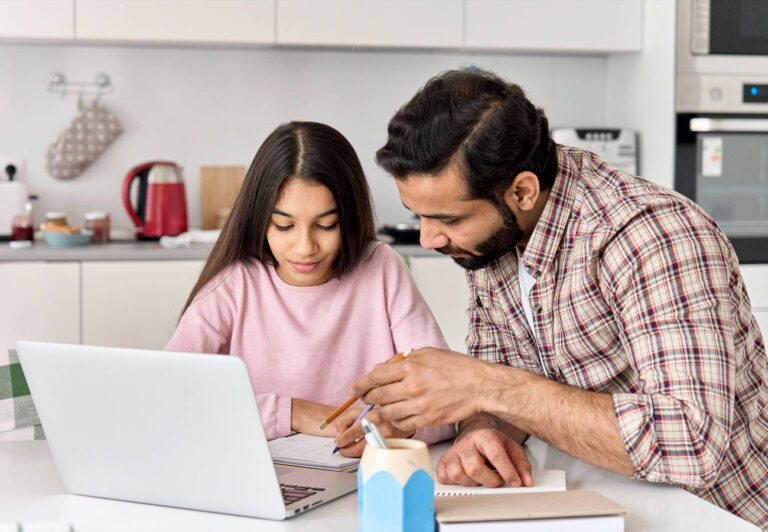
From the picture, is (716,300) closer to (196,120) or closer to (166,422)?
(166,422)

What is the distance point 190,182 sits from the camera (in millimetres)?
3461

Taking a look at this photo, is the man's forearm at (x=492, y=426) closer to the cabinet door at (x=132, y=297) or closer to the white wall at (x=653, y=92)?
the cabinet door at (x=132, y=297)

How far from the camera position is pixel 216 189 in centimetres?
342

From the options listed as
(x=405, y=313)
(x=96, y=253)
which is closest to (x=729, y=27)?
(x=405, y=313)

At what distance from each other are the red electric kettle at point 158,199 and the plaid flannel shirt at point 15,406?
1779mm

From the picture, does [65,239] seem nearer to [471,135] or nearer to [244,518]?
[471,135]

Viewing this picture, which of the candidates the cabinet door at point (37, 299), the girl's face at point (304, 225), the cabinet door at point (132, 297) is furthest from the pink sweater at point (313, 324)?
the cabinet door at point (37, 299)

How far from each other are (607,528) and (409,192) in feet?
1.93

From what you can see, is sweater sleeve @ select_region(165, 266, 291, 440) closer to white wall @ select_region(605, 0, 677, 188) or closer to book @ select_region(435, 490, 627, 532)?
book @ select_region(435, 490, 627, 532)

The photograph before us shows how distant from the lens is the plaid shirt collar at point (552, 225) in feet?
4.32

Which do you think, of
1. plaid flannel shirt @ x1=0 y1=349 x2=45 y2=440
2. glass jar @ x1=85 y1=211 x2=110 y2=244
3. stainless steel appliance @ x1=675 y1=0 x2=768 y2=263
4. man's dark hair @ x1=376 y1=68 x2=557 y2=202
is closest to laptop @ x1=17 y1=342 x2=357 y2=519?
plaid flannel shirt @ x1=0 y1=349 x2=45 y2=440

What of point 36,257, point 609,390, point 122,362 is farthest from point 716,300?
point 36,257

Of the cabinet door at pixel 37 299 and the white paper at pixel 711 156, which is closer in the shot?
the cabinet door at pixel 37 299

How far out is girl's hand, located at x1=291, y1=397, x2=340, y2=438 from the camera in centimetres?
141
